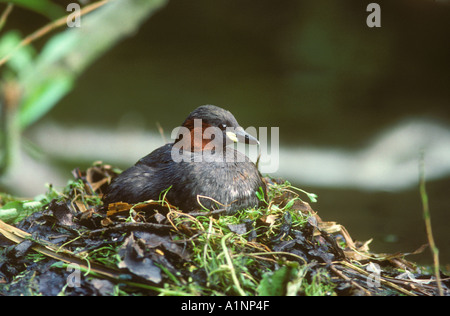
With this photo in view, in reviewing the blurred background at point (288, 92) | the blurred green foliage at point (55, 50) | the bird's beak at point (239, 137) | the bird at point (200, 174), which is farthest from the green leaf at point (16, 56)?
the bird's beak at point (239, 137)

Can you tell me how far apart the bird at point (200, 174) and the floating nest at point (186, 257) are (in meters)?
0.06

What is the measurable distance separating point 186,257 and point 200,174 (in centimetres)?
36

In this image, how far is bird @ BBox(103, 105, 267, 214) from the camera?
4.47 ft

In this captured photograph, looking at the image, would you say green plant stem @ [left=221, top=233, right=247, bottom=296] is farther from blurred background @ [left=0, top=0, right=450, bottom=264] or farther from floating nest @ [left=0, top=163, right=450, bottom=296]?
blurred background @ [left=0, top=0, right=450, bottom=264]

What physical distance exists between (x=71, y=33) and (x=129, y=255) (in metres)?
1.62

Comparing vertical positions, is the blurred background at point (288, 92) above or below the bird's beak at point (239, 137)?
above

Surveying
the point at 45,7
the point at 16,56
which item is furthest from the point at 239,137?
A: the point at 16,56

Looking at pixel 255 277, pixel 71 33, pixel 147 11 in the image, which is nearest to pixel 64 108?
pixel 71 33

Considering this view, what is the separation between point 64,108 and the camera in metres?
2.60

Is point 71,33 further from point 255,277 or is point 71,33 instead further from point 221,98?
point 255,277

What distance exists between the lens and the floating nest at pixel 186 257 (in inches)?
41.1

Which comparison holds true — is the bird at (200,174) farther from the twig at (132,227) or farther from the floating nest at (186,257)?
the twig at (132,227)

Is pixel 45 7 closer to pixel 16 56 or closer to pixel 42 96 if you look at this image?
pixel 16 56

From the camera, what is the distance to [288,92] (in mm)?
2605
